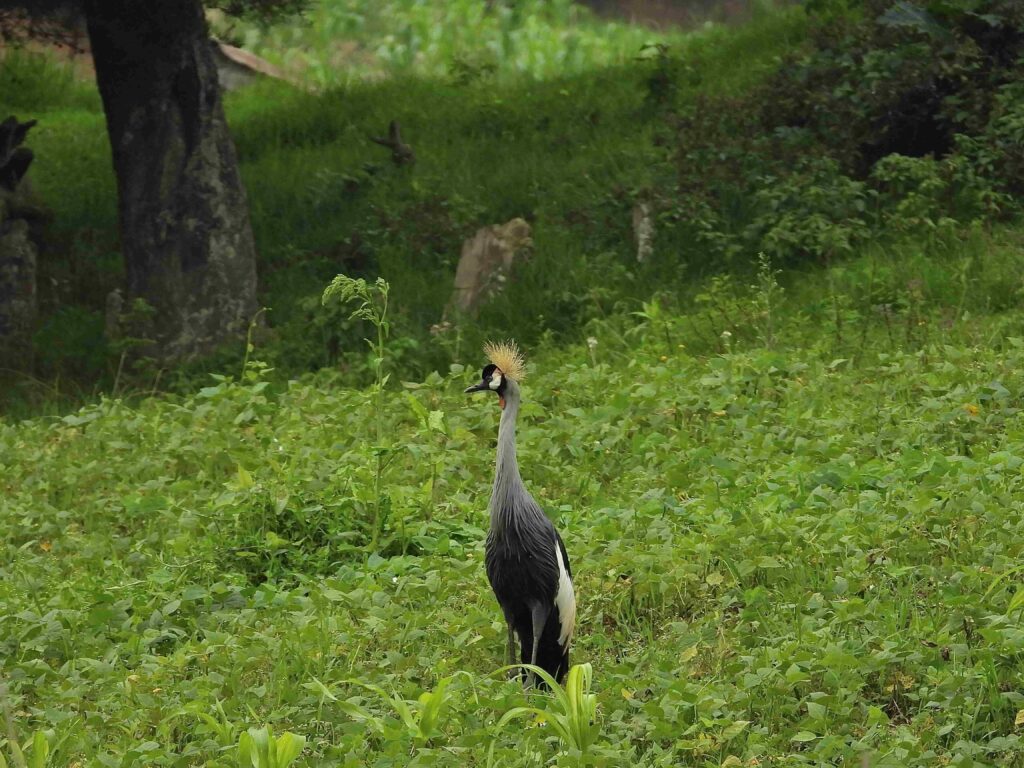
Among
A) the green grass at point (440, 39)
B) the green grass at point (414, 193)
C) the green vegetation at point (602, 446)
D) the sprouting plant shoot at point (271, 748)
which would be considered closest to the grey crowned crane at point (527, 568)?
the green vegetation at point (602, 446)

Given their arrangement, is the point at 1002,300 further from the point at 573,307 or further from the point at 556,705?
the point at 556,705

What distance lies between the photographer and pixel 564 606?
604 centimetres

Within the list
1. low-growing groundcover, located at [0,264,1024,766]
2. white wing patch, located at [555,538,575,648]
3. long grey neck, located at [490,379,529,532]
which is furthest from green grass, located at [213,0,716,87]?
white wing patch, located at [555,538,575,648]

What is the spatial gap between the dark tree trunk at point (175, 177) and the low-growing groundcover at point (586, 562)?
2540mm

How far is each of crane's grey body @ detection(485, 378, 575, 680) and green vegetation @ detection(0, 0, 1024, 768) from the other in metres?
0.28

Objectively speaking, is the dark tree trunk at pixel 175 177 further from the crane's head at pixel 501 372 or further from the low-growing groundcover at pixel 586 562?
the crane's head at pixel 501 372

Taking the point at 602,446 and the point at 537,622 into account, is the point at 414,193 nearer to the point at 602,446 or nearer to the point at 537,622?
the point at 602,446

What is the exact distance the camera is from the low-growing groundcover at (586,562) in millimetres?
5469

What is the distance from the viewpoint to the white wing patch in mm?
6039

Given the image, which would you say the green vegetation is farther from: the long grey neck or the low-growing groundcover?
the long grey neck

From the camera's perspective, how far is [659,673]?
18.9ft

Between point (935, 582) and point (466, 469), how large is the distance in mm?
3309

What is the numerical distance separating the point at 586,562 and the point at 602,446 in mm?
1982

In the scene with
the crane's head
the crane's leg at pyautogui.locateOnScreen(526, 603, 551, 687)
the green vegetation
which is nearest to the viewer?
the green vegetation
